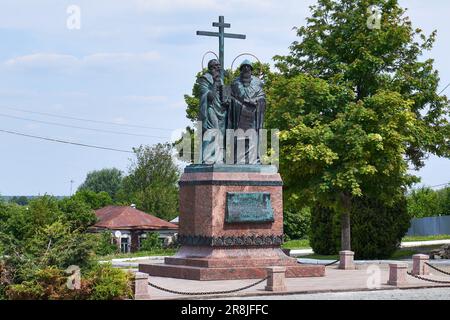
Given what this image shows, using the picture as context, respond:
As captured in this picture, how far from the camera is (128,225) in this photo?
5441 cm

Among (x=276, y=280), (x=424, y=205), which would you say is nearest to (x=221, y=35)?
(x=276, y=280)

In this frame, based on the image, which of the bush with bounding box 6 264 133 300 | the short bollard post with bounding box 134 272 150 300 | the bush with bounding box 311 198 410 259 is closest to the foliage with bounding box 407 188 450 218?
the bush with bounding box 311 198 410 259

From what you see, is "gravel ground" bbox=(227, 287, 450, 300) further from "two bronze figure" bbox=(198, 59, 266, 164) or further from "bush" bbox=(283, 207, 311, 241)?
"bush" bbox=(283, 207, 311, 241)

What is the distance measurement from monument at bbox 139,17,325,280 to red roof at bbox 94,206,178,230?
3084 cm

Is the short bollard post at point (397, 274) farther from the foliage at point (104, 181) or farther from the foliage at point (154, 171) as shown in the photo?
the foliage at point (104, 181)

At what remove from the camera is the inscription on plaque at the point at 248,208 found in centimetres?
2189

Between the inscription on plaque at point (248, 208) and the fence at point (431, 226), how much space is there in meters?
40.2

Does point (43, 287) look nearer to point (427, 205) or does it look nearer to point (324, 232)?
point (324, 232)

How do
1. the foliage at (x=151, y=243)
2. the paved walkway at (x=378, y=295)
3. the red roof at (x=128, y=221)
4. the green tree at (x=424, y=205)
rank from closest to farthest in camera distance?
the paved walkway at (x=378, y=295) → the foliage at (x=151, y=243) → the red roof at (x=128, y=221) → the green tree at (x=424, y=205)

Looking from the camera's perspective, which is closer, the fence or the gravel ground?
the gravel ground

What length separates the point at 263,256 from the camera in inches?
875

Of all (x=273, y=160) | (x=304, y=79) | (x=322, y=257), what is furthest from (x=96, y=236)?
(x=322, y=257)

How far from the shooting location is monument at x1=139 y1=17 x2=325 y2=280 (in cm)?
2180

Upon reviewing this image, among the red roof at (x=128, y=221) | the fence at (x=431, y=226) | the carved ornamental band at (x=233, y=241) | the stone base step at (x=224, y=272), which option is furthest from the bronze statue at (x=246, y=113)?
the fence at (x=431, y=226)
